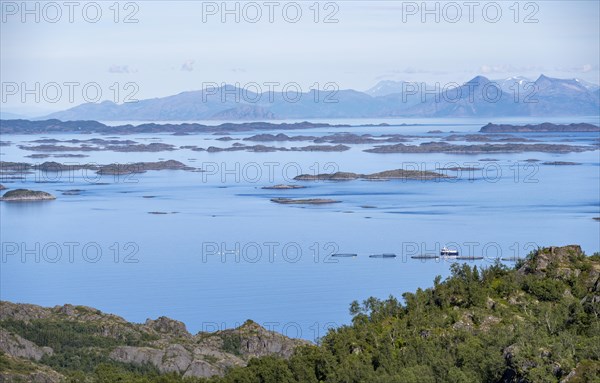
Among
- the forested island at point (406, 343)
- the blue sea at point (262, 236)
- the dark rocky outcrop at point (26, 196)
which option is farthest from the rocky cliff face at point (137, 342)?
the dark rocky outcrop at point (26, 196)

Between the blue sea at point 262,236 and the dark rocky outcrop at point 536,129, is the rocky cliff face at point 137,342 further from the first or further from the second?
the dark rocky outcrop at point 536,129

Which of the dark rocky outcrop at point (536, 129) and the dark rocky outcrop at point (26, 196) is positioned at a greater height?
the dark rocky outcrop at point (536, 129)

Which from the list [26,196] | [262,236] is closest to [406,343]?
[262,236]

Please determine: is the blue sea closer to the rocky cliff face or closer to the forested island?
the rocky cliff face

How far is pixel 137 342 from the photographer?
27953 mm

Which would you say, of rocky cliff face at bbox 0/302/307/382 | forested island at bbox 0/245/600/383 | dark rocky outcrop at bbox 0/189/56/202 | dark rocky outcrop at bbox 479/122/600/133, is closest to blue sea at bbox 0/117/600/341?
dark rocky outcrop at bbox 0/189/56/202

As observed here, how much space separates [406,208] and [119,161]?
49.8m

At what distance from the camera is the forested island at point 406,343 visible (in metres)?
16.5

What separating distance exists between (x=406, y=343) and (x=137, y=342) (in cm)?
1122

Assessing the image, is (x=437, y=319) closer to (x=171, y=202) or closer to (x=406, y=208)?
(x=406, y=208)

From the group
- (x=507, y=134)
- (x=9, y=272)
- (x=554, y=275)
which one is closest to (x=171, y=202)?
(x=9, y=272)

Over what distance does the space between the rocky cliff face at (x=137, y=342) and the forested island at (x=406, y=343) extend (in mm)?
44

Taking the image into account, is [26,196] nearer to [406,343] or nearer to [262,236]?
[262,236]

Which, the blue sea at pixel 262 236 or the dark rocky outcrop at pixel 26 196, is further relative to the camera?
the dark rocky outcrop at pixel 26 196
